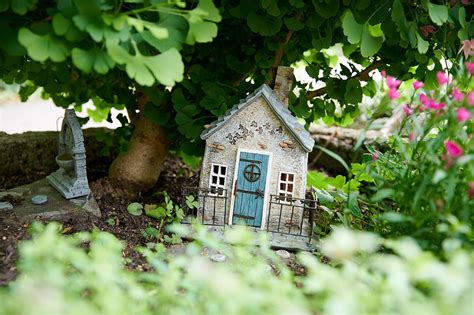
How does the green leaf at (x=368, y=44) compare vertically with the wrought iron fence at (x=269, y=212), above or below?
Result: above

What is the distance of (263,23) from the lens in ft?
6.25

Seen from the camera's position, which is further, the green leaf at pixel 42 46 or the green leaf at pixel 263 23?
the green leaf at pixel 263 23

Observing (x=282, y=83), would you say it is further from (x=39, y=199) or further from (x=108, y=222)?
(x=39, y=199)

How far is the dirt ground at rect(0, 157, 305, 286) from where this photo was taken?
5.38ft

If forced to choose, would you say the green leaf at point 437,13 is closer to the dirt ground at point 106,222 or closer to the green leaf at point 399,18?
the green leaf at point 399,18

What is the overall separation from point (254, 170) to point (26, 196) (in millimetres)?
923

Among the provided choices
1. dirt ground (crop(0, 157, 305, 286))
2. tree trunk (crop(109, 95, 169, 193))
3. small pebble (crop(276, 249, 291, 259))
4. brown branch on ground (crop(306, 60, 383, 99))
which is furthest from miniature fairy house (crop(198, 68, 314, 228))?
tree trunk (crop(109, 95, 169, 193))

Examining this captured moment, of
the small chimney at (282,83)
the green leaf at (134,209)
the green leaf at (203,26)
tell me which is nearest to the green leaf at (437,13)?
the small chimney at (282,83)

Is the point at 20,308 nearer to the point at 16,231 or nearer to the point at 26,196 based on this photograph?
the point at 16,231

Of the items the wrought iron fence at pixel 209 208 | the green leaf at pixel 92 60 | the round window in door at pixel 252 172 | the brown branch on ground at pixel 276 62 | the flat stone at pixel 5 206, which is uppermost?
the brown branch on ground at pixel 276 62

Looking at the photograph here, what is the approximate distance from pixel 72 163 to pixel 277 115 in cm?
86

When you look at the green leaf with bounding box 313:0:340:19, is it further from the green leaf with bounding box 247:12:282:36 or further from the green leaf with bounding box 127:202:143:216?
the green leaf with bounding box 127:202:143:216

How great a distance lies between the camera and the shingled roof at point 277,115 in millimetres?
1889

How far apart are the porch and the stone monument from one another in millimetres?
427
